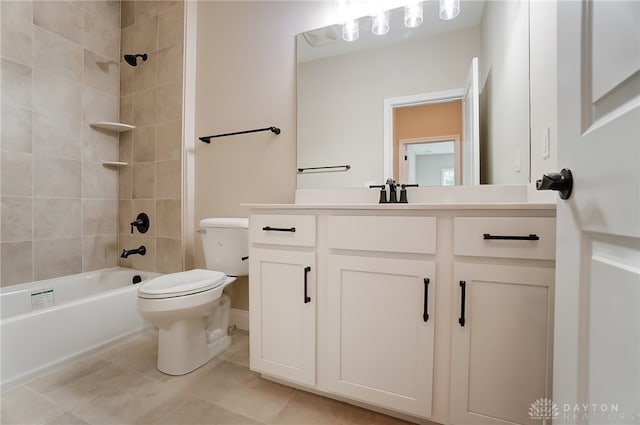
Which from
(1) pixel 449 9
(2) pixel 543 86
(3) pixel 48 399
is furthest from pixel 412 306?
(3) pixel 48 399

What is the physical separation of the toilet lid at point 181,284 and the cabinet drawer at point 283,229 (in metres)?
0.41

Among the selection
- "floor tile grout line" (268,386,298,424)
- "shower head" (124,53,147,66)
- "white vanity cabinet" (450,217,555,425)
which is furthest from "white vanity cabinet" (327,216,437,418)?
"shower head" (124,53,147,66)

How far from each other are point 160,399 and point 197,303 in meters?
0.43

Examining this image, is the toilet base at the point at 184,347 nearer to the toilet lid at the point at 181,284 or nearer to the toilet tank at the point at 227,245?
the toilet lid at the point at 181,284

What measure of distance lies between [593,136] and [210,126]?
2170 millimetres

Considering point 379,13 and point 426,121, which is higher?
point 379,13

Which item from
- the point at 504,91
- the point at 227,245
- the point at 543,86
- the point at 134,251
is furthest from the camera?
the point at 134,251

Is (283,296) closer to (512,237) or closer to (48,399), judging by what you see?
(512,237)

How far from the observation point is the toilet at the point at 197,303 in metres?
1.36

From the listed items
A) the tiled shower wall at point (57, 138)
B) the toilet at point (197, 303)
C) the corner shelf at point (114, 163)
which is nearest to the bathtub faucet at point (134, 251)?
the tiled shower wall at point (57, 138)

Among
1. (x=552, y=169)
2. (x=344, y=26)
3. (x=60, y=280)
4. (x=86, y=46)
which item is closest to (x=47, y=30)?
(x=86, y=46)

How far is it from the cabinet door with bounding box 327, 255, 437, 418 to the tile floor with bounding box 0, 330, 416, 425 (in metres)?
0.18

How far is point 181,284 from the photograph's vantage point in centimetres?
152
